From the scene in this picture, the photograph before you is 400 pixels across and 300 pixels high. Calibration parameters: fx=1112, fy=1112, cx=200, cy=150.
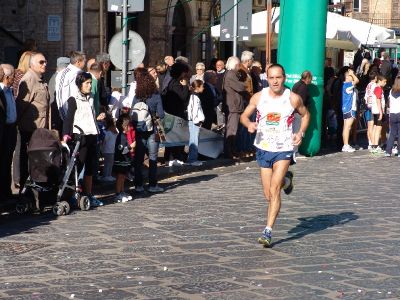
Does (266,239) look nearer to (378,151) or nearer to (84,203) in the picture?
(84,203)

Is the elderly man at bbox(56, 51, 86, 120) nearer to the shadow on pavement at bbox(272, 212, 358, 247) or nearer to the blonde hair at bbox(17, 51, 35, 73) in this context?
the blonde hair at bbox(17, 51, 35, 73)

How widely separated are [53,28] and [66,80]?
1387 centimetres

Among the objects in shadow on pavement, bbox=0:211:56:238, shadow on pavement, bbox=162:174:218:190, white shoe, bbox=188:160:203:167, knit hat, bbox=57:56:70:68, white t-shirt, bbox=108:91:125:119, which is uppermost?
knit hat, bbox=57:56:70:68

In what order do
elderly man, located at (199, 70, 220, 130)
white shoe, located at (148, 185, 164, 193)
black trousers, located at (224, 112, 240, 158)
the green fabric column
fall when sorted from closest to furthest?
white shoe, located at (148, 185, 164, 193) → black trousers, located at (224, 112, 240, 158) → elderly man, located at (199, 70, 220, 130) → the green fabric column

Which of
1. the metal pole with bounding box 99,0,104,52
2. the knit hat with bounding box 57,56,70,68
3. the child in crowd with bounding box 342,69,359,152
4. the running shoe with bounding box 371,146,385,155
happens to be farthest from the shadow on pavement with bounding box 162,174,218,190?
the metal pole with bounding box 99,0,104,52

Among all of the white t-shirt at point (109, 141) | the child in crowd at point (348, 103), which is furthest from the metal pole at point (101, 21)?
the white t-shirt at point (109, 141)

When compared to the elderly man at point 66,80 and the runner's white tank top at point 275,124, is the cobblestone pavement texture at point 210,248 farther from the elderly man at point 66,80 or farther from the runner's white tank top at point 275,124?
the elderly man at point 66,80

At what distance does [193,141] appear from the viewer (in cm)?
1881

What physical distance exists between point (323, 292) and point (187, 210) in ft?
16.5

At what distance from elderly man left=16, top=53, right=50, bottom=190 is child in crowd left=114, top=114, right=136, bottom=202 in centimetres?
117

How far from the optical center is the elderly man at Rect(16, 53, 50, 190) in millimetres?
13656

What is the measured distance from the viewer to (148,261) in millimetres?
10055

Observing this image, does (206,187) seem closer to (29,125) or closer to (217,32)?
(29,125)

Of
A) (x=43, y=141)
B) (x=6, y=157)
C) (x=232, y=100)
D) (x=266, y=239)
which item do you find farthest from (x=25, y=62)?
(x=232, y=100)
